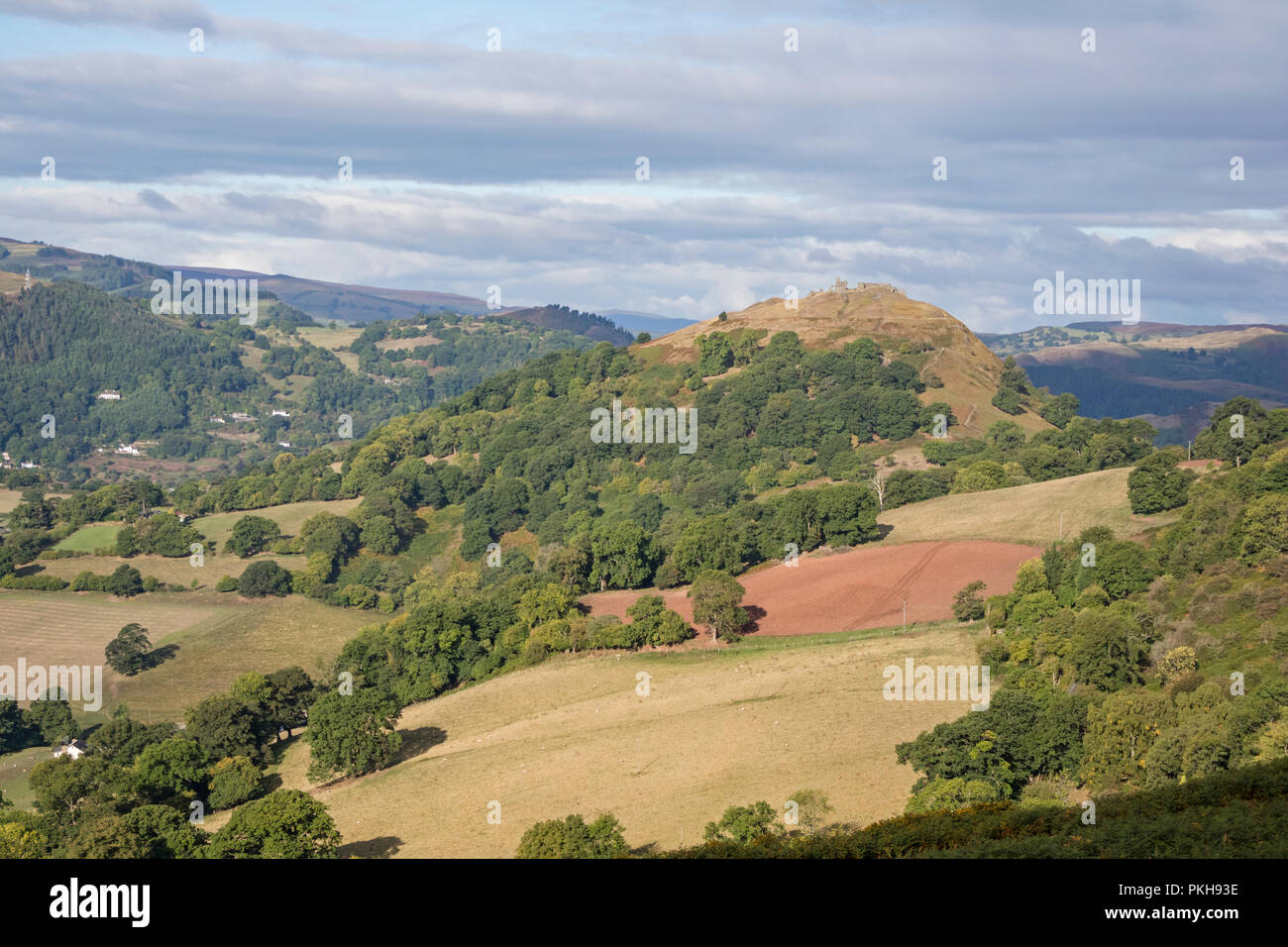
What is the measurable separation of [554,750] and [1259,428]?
7551 centimetres

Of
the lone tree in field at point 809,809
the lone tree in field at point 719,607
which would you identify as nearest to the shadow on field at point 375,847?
the lone tree in field at point 809,809

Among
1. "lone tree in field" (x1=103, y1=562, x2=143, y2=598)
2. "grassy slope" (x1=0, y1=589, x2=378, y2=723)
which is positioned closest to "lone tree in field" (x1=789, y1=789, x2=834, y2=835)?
"grassy slope" (x1=0, y1=589, x2=378, y2=723)

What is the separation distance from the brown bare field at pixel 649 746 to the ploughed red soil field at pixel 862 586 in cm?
517

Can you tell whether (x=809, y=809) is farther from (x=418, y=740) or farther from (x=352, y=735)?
(x=418, y=740)

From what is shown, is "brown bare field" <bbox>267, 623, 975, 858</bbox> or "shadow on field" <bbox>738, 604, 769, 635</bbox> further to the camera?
"shadow on field" <bbox>738, 604, 769, 635</bbox>

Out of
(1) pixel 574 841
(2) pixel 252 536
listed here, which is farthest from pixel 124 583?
(1) pixel 574 841

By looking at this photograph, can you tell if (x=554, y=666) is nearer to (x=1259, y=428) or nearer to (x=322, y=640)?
(x=322, y=640)

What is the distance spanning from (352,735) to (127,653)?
158 ft

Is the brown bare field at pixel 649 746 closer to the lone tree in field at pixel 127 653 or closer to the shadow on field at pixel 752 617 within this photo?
the shadow on field at pixel 752 617

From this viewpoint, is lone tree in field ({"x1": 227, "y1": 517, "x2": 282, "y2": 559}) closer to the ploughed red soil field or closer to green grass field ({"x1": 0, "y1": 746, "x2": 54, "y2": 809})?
green grass field ({"x1": 0, "y1": 746, "x2": 54, "y2": 809})

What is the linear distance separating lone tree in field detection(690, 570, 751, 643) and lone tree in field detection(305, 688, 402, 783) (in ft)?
86.7

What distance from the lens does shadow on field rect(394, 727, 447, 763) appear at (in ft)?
238

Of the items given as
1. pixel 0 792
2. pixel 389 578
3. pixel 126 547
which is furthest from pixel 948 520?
pixel 126 547

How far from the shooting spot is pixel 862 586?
98500 mm
